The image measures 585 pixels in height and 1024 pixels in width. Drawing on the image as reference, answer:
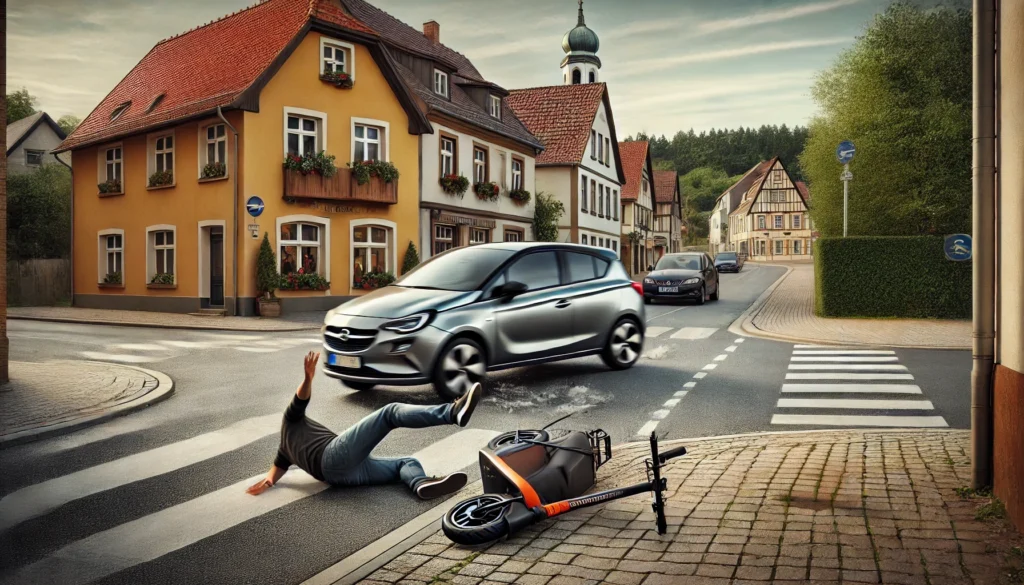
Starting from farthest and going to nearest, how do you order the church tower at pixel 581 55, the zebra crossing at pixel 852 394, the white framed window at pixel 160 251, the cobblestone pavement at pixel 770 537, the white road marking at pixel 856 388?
1. the church tower at pixel 581 55
2. the white framed window at pixel 160 251
3. the white road marking at pixel 856 388
4. the zebra crossing at pixel 852 394
5. the cobblestone pavement at pixel 770 537

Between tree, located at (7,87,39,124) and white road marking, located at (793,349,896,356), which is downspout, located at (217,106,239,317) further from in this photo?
tree, located at (7,87,39,124)

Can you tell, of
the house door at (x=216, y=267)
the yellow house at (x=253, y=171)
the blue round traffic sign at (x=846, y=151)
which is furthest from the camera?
the house door at (x=216, y=267)

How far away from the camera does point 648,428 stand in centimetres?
777

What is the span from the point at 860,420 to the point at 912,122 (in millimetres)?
19068

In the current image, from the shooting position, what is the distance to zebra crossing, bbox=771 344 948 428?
8.19 meters

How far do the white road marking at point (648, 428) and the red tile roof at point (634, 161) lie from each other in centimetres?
5548

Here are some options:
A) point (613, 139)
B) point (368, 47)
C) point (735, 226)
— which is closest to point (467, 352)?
point (368, 47)

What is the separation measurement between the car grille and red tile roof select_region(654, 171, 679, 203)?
3090 inches

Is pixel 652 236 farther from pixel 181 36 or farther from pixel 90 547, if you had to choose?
pixel 90 547

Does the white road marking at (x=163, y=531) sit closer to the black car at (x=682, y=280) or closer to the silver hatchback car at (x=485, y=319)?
the silver hatchback car at (x=485, y=319)

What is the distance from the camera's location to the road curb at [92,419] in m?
7.20

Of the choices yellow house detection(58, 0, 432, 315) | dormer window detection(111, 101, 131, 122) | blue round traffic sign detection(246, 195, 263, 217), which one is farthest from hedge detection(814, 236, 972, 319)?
dormer window detection(111, 101, 131, 122)

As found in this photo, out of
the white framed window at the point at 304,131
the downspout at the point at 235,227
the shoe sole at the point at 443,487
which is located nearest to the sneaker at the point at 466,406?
the shoe sole at the point at 443,487

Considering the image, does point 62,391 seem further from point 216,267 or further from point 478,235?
point 478,235
